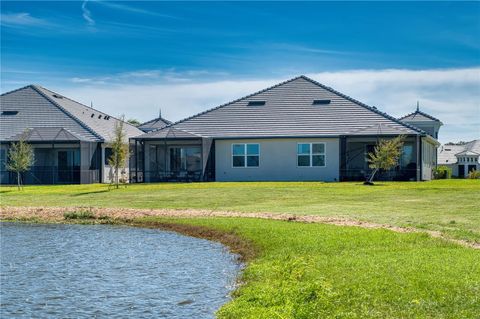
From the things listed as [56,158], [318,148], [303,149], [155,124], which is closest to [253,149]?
[303,149]

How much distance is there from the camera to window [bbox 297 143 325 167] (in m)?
42.1

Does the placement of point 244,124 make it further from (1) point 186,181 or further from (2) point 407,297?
(2) point 407,297

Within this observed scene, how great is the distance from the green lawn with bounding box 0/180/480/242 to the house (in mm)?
6568

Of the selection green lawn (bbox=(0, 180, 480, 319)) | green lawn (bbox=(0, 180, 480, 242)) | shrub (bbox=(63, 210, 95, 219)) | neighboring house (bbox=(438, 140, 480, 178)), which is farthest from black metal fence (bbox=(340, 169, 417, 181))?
neighboring house (bbox=(438, 140, 480, 178))

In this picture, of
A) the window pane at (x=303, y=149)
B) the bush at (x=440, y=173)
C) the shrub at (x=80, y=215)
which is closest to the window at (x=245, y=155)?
the window pane at (x=303, y=149)

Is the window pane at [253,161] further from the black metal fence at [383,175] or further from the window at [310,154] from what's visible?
the black metal fence at [383,175]

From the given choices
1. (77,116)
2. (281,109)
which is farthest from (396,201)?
(77,116)

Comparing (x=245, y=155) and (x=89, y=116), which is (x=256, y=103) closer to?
(x=245, y=155)

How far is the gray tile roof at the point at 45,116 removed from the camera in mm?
46000

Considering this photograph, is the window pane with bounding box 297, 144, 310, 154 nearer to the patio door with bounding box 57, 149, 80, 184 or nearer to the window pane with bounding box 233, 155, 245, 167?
the window pane with bounding box 233, 155, 245, 167

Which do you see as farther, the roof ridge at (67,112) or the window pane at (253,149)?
the roof ridge at (67,112)

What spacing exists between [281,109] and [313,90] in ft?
10.4

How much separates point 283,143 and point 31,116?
18687 mm

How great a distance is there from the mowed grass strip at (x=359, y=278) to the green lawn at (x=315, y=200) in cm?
264
